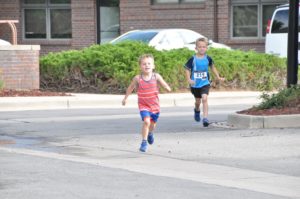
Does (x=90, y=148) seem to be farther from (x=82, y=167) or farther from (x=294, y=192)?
(x=294, y=192)

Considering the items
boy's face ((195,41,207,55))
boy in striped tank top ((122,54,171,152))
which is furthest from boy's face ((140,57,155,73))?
boy's face ((195,41,207,55))

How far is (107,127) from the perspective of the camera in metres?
15.3

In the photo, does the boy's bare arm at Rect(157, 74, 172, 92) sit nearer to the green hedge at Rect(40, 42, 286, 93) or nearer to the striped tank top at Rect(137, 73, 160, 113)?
the striped tank top at Rect(137, 73, 160, 113)

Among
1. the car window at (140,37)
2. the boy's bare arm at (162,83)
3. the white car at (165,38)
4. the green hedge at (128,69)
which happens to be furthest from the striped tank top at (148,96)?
the car window at (140,37)

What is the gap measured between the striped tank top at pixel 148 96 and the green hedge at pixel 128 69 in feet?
32.0

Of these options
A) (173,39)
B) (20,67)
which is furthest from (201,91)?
(173,39)

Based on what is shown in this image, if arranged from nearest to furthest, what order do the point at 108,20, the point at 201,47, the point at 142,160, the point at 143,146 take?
the point at 142,160, the point at 143,146, the point at 201,47, the point at 108,20

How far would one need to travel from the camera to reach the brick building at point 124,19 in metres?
33.4

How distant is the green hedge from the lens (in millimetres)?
22500

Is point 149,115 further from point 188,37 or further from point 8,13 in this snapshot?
point 8,13

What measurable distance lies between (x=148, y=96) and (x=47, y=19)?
2529 centimetres

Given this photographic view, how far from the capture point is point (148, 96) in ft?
40.1

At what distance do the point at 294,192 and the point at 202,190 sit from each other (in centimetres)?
89

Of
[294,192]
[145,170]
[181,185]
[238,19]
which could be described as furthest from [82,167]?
[238,19]
